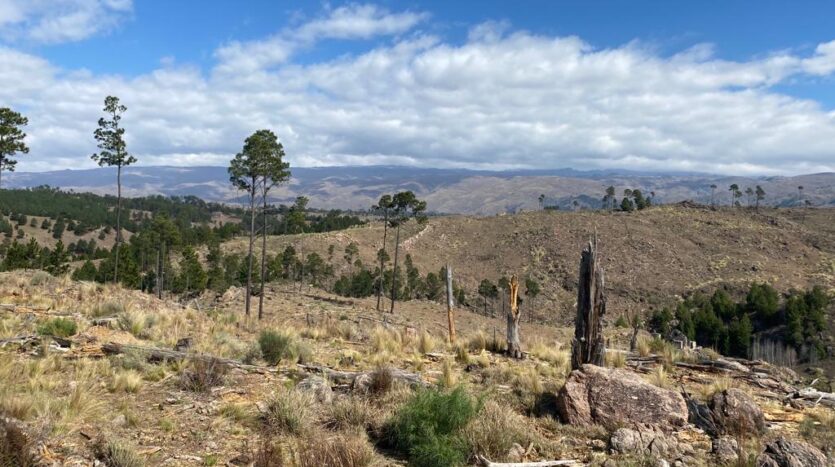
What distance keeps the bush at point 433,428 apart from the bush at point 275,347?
4546 mm

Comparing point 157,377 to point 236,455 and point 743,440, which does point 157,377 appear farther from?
point 743,440

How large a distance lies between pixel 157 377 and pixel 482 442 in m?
5.78

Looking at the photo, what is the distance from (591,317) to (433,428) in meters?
4.63

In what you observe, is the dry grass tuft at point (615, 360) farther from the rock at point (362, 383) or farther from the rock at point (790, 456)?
the rock at point (362, 383)

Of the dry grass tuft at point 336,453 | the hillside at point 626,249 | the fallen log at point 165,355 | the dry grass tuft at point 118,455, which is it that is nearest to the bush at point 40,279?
the fallen log at point 165,355

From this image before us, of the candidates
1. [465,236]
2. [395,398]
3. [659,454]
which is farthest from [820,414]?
[465,236]

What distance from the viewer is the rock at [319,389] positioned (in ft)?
26.8

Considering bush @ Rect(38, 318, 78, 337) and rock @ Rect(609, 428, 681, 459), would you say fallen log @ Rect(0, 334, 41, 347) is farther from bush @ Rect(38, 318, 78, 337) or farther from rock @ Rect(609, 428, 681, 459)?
rock @ Rect(609, 428, 681, 459)

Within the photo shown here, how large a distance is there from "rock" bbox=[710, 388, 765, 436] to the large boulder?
18.2 inches

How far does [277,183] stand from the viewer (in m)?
35.9

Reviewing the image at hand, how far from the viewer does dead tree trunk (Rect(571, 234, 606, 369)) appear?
9859 mm

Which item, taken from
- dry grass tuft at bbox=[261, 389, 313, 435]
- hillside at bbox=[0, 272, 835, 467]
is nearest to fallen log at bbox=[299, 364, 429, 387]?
hillside at bbox=[0, 272, 835, 467]

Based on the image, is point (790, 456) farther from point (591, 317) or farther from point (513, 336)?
point (513, 336)

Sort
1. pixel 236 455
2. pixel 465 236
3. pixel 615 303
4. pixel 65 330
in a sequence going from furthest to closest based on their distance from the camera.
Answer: pixel 465 236, pixel 615 303, pixel 65 330, pixel 236 455
